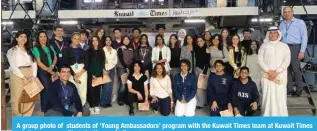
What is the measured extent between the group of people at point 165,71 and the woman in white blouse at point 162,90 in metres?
0.02

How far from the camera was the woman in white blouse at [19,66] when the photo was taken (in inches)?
179

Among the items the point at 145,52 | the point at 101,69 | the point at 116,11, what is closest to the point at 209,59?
the point at 145,52

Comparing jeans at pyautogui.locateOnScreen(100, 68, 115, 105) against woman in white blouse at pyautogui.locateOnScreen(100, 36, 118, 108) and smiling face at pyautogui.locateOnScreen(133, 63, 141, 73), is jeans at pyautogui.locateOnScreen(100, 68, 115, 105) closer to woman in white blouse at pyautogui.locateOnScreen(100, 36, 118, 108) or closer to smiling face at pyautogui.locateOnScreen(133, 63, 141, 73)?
woman in white blouse at pyautogui.locateOnScreen(100, 36, 118, 108)

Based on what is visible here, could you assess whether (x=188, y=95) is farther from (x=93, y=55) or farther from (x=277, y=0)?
(x=277, y=0)

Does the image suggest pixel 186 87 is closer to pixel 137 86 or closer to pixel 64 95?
pixel 137 86

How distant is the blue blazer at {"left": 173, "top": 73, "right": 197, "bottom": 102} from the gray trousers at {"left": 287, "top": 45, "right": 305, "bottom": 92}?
1.47m

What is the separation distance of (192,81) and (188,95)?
215 millimetres

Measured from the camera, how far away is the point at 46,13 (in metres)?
8.68

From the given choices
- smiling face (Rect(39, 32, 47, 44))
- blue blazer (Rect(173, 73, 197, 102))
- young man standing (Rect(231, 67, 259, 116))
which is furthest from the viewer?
blue blazer (Rect(173, 73, 197, 102))

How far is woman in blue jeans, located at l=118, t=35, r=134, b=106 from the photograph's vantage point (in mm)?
5641

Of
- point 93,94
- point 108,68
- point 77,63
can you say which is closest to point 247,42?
point 108,68

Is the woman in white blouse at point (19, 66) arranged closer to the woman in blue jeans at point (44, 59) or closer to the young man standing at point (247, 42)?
the woman in blue jeans at point (44, 59)
